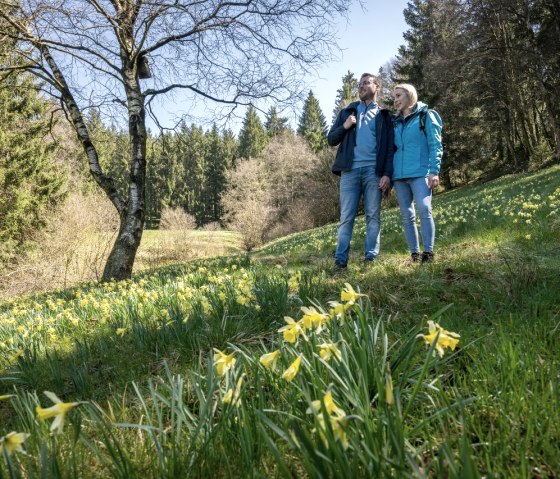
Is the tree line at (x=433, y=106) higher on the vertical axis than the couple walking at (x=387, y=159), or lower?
higher

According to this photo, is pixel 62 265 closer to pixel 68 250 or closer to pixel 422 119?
pixel 68 250

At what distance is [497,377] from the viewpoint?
1175mm

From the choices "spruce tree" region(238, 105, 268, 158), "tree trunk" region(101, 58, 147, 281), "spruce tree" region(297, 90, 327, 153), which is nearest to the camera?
"tree trunk" region(101, 58, 147, 281)

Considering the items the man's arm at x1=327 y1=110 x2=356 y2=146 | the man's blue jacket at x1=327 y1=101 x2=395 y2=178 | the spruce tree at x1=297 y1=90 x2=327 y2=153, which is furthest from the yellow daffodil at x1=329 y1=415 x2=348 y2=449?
the spruce tree at x1=297 y1=90 x2=327 y2=153

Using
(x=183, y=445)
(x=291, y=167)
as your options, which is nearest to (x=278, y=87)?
(x=183, y=445)

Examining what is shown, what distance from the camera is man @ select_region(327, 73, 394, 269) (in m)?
4.16

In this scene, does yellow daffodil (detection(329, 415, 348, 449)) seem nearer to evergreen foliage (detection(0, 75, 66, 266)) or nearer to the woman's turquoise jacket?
the woman's turquoise jacket

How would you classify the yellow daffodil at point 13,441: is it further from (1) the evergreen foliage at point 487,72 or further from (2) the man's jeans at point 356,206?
(1) the evergreen foliage at point 487,72

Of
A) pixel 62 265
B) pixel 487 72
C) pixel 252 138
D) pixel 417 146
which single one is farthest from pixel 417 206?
pixel 252 138

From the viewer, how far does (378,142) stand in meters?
4.18

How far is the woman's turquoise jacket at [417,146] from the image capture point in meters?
3.80

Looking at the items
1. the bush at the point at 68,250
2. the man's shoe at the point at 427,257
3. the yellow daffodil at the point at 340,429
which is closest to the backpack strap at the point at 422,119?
the man's shoe at the point at 427,257

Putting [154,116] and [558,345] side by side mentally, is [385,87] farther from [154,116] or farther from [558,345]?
[558,345]

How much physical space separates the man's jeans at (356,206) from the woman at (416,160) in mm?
274
